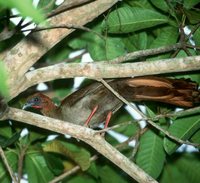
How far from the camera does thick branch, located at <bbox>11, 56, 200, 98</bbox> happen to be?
6.95 feet

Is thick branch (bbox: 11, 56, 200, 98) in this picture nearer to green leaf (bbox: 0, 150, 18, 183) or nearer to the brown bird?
the brown bird

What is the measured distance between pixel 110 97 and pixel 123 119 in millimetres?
705

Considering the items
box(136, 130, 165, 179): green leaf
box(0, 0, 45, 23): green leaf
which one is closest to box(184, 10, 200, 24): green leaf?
box(136, 130, 165, 179): green leaf

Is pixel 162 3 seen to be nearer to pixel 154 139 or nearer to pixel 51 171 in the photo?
pixel 154 139

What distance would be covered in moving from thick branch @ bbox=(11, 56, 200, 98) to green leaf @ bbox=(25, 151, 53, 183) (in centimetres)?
147

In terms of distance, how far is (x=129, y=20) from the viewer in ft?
9.84

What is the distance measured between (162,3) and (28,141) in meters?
1.87

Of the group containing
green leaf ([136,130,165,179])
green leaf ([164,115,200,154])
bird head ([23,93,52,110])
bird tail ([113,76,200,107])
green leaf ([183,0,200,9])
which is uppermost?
green leaf ([183,0,200,9])

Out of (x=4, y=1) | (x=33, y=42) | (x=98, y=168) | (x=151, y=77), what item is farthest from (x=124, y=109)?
(x=4, y=1)

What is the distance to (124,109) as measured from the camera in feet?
13.9

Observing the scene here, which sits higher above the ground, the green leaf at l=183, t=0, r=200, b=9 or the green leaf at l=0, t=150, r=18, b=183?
the green leaf at l=183, t=0, r=200, b=9

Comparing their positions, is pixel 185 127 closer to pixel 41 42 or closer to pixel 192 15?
pixel 192 15

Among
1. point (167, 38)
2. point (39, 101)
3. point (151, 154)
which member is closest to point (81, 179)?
point (151, 154)

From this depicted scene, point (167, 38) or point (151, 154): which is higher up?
point (167, 38)
